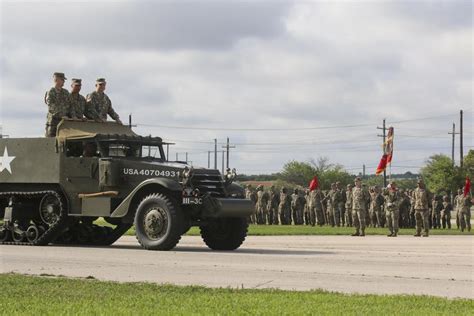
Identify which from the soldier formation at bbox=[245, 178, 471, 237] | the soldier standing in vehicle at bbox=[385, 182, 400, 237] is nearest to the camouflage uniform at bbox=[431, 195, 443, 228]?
the soldier formation at bbox=[245, 178, 471, 237]

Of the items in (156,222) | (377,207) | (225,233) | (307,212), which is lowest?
(225,233)

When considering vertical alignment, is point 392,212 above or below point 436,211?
below

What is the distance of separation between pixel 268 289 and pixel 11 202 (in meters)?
10.7

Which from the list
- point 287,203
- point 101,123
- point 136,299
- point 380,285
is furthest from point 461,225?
point 136,299

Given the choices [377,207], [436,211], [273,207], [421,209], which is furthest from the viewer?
[273,207]

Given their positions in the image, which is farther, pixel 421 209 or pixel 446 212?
pixel 446 212

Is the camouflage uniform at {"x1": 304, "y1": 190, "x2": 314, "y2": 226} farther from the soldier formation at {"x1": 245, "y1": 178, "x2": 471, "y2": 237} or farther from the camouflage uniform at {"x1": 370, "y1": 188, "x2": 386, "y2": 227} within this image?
the camouflage uniform at {"x1": 370, "y1": 188, "x2": 386, "y2": 227}

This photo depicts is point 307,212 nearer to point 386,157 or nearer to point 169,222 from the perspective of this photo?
point 386,157

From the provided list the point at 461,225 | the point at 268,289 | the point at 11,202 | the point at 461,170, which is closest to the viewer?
the point at 268,289

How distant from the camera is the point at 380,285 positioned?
39.5 feet

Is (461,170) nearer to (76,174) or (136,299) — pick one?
(76,174)

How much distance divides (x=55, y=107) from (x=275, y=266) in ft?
25.1

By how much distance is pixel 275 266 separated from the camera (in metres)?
14.8

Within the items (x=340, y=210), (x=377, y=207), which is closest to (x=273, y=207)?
(x=340, y=210)
